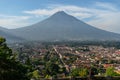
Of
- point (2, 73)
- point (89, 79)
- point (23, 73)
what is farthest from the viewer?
point (89, 79)

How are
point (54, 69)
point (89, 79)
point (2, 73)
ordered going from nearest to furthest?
point (2, 73), point (89, 79), point (54, 69)

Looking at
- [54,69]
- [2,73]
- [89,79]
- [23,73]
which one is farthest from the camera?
[54,69]

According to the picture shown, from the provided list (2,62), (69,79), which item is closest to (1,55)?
(2,62)

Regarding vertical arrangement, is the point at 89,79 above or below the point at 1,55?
below

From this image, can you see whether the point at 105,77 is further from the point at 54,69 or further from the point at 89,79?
the point at 54,69

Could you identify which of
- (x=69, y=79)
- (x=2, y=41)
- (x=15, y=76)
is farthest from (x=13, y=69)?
(x=69, y=79)

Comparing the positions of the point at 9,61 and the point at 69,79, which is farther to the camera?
the point at 69,79

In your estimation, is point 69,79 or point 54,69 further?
point 54,69

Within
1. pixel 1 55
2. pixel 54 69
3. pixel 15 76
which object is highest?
pixel 1 55

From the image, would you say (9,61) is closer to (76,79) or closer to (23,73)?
(23,73)

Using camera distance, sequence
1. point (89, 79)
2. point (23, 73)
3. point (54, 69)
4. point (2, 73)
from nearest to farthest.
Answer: point (2, 73) < point (23, 73) < point (89, 79) < point (54, 69)
